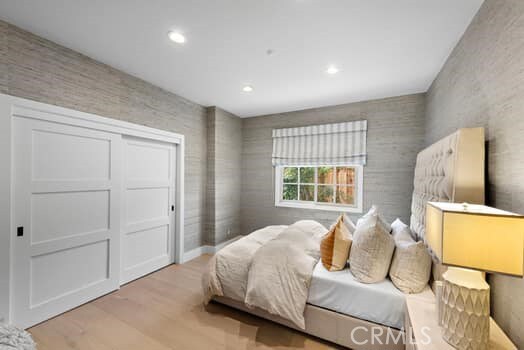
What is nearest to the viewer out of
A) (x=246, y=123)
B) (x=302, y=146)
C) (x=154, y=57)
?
(x=154, y=57)

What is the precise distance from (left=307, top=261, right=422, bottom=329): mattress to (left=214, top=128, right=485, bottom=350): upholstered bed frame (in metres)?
0.05

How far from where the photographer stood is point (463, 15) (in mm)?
1559

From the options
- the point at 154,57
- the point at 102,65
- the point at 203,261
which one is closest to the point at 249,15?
the point at 154,57

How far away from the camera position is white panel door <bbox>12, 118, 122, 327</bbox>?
1.85 m

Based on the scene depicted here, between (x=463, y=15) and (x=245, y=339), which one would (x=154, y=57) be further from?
(x=245, y=339)

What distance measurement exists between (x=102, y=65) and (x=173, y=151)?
134cm

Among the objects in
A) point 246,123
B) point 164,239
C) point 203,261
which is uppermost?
point 246,123

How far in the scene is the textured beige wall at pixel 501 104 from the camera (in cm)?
105

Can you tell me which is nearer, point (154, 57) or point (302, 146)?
point (154, 57)

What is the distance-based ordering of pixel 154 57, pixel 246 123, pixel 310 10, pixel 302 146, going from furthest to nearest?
1. pixel 246 123
2. pixel 302 146
3. pixel 154 57
4. pixel 310 10

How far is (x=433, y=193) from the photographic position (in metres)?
1.74

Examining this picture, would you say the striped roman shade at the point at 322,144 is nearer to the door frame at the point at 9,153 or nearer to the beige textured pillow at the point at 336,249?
the beige textured pillow at the point at 336,249

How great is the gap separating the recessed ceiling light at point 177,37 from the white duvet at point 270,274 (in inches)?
82.5

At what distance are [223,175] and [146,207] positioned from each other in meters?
1.42
